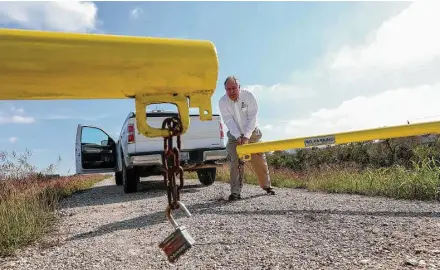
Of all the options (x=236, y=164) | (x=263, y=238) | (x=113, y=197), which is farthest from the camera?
(x=113, y=197)

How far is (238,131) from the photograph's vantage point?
19.8 feet

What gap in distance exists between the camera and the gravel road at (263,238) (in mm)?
3002

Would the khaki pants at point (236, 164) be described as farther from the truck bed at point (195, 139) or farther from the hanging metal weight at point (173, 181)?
the hanging metal weight at point (173, 181)

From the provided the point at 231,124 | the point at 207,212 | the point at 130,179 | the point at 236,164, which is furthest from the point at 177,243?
the point at 130,179

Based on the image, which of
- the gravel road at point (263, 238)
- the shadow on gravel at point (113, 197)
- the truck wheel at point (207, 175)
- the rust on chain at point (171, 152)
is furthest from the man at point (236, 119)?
the rust on chain at point (171, 152)

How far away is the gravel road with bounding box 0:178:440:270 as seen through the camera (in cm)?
300

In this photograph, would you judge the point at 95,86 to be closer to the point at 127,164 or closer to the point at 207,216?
the point at 207,216

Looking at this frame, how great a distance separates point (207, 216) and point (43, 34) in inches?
148

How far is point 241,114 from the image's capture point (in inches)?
237

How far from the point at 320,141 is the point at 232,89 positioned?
170 cm

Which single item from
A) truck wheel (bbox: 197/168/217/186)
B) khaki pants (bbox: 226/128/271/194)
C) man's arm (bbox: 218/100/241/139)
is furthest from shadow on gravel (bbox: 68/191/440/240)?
truck wheel (bbox: 197/168/217/186)

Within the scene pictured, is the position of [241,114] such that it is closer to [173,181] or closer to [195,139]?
[195,139]

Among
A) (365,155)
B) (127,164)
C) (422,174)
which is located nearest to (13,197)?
(127,164)

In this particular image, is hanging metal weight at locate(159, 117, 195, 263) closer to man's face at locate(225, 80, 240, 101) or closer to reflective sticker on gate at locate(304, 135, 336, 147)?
reflective sticker on gate at locate(304, 135, 336, 147)
